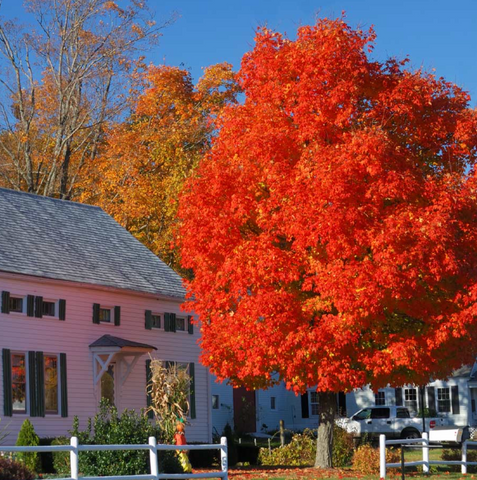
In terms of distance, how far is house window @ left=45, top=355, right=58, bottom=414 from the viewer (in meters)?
26.8

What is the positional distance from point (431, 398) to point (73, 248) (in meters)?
24.2

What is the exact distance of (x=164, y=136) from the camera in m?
44.7

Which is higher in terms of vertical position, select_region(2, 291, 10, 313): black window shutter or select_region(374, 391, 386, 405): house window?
select_region(2, 291, 10, 313): black window shutter

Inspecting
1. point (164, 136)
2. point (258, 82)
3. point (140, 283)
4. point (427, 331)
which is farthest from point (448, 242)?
point (164, 136)

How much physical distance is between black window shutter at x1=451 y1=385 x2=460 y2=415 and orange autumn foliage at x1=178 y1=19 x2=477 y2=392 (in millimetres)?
22198

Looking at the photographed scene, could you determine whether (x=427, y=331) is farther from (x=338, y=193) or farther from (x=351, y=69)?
(x=351, y=69)

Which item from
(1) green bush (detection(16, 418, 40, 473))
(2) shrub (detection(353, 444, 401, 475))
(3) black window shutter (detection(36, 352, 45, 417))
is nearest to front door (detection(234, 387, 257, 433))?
(3) black window shutter (detection(36, 352, 45, 417))

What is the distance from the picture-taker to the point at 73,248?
30125 mm

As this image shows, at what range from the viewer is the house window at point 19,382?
2577 centimetres

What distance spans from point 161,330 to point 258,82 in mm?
10526

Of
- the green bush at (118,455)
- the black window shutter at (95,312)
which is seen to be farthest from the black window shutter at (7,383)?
the green bush at (118,455)

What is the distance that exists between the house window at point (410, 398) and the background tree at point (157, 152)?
1419 centimetres

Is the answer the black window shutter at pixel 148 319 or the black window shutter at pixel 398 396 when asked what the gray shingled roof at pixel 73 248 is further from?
the black window shutter at pixel 398 396

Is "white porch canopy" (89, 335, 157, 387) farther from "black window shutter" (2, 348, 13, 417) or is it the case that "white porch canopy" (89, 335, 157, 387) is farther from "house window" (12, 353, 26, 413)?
"black window shutter" (2, 348, 13, 417)
